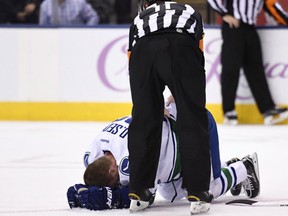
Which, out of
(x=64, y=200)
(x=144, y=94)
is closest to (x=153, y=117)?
(x=144, y=94)

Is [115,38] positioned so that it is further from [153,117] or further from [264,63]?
[153,117]

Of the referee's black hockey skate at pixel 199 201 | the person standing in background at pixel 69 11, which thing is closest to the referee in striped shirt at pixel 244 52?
the person standing in background at pixel 69 11

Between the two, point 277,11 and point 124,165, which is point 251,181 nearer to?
point 124,165

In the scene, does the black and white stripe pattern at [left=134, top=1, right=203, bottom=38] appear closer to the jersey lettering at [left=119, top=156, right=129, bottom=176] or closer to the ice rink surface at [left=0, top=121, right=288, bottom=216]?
the jersey lettering at [left=119, top=156, right=129, bottom=176]

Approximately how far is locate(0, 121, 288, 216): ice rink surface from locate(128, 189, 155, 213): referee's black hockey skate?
0.13 ft

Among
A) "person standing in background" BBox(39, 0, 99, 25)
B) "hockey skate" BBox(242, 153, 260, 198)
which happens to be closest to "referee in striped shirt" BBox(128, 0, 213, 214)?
"hockey skate" BBox(242, 153, 260, 198)

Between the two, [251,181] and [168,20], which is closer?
[168,20]

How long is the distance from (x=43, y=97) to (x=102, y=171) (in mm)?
5571

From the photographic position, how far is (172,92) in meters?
3.69

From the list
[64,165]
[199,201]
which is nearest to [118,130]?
[199,201]

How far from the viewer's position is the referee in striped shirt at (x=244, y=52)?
345 inches

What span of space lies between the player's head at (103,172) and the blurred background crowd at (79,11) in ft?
17.9

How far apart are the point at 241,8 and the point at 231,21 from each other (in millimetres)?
197

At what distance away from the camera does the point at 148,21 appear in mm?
3742
